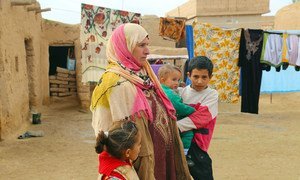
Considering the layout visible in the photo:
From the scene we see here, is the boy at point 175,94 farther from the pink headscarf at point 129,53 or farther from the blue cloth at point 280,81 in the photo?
the blue cloth at point 280,81

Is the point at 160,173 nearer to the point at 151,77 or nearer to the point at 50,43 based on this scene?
the point at 151,77

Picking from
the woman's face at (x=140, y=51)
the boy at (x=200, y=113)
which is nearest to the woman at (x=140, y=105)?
the woman's face at (x=140, y=51)

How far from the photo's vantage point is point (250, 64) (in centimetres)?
668

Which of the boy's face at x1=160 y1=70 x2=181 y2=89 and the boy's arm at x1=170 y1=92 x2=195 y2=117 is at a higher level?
the boy's face at x1=160 y1=70 x2=181 y2=89

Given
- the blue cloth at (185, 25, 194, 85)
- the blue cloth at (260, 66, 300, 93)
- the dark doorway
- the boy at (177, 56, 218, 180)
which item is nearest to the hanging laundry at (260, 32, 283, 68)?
the blue cloth at (185, 25, 194, 85)

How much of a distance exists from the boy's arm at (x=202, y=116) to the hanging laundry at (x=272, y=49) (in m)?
4.61

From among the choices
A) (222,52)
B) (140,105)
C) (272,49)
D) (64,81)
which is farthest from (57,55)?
(140,105)

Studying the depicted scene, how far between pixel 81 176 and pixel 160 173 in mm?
2725

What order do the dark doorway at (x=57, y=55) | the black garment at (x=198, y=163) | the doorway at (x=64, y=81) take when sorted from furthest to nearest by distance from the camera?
the dark doorway at (x=57, y=55) < the doorway at (x=64, y=81) < the black garment at (x=198, y=163)

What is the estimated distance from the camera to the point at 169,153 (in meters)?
2.12

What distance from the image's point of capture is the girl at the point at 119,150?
71.9 inches

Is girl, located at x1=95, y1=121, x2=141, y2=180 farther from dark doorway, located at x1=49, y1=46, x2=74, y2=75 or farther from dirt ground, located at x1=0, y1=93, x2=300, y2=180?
dark doorway, located at x1=49, y1=46, x2=74, y2=75

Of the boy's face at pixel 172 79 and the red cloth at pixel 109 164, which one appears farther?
the boy's face at pixel 172 79

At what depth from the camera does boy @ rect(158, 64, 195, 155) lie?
2334mm
